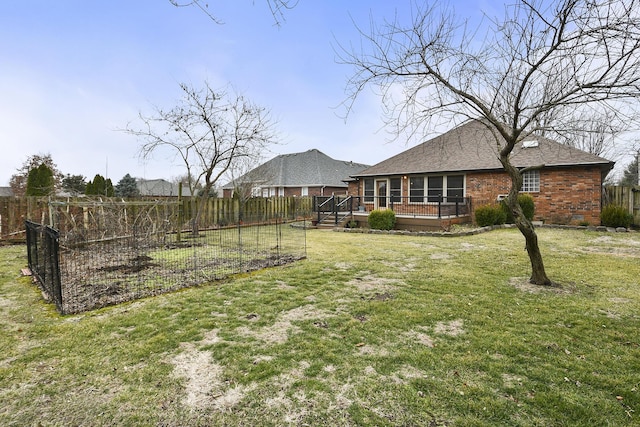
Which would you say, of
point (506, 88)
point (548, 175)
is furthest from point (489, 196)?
point (506, 88)

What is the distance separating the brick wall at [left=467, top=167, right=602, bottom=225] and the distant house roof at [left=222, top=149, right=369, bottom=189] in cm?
1413

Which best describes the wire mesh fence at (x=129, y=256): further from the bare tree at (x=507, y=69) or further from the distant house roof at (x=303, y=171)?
the distant house roof at (x=303, y=171)

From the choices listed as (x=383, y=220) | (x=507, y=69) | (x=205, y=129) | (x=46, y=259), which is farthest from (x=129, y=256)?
(x=383, y=220)

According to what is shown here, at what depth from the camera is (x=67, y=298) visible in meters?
4.42

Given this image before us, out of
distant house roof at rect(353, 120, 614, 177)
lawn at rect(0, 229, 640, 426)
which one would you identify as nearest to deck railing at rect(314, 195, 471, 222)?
distant house roof at rect(353, 120, 614, 177)

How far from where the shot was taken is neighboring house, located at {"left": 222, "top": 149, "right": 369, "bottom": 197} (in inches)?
1049

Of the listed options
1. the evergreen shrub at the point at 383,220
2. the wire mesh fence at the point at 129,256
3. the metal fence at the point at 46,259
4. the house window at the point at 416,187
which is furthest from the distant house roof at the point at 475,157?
the metal fence at the point at 46,259

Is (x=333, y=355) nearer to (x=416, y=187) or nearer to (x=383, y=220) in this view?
(x=383, y=220)

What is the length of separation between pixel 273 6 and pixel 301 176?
83.6 feet

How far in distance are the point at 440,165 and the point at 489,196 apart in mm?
2639

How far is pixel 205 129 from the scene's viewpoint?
1105 cm

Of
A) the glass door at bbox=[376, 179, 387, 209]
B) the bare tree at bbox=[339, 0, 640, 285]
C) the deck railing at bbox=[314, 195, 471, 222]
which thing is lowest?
the deck railing at bbox=[314, 195, 471, 222]

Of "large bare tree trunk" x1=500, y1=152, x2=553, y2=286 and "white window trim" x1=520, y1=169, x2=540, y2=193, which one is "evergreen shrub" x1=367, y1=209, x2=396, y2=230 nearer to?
"white window trim" x1=520, y1=169, x2=540, y2=193

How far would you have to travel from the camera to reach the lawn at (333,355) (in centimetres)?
212
